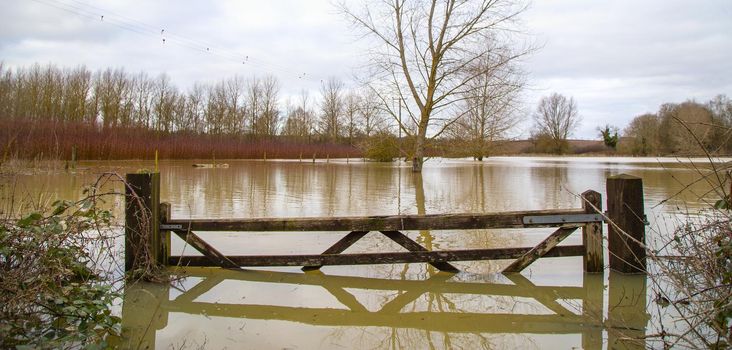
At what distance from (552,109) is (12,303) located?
325 feet

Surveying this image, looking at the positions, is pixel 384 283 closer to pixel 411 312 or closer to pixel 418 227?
pixel 418 227

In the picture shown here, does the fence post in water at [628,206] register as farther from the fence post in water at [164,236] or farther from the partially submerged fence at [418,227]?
the fence post in water at [164,236]

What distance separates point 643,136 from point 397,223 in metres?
72.9

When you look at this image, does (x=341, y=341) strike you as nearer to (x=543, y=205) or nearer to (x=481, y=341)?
(x=481, y=341)

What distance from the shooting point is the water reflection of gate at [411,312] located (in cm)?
407

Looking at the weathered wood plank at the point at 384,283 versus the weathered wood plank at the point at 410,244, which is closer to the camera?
the weathered wood plank at the point at 384,283

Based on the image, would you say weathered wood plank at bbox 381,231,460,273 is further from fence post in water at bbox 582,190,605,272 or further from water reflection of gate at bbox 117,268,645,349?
fence post in water at bbox 582,190,605,272

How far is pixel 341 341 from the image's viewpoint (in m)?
3.79

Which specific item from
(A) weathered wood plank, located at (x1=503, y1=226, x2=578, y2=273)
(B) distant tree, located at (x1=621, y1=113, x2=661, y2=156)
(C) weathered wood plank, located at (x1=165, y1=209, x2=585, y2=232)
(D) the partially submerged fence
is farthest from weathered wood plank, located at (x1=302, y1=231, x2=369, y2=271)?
(B) distant tree, located at (x1=621, y1=113, x2=661, y2=156)

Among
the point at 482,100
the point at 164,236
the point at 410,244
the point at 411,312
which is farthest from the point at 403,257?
the point at 482,100

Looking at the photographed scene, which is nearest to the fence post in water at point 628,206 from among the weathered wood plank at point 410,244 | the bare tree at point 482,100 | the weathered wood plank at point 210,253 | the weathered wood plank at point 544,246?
the weathered wood plank at point 544,246

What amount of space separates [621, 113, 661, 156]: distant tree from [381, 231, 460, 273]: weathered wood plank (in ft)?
208

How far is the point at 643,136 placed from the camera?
67500 millimetres

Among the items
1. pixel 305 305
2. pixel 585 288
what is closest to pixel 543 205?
pixel 585 288
